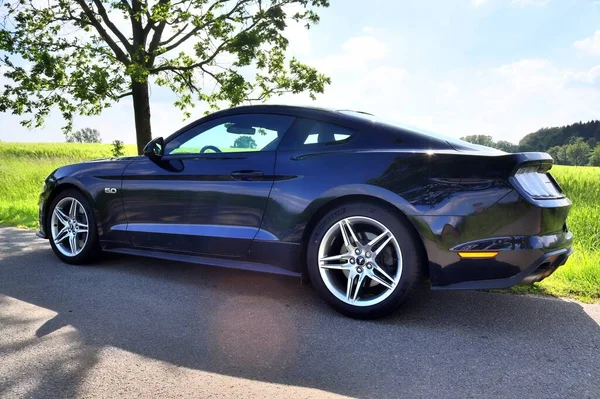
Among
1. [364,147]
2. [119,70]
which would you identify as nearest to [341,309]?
[364,147]

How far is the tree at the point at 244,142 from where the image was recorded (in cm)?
405

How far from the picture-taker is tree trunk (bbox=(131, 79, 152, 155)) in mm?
13773

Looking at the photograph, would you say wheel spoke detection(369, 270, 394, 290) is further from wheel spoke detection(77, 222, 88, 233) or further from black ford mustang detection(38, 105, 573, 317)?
wheel spoke detection(77, 222, 88, 233)

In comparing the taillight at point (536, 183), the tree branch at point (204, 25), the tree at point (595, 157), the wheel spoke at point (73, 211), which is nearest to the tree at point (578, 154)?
the tree at point (595, 157)

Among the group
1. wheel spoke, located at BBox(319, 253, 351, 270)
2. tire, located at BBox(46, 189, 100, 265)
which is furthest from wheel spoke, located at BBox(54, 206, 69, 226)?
wheel spoke, located at BBox(319, 253, 351, 270)

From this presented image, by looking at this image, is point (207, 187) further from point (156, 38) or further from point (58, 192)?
point (156, 38)

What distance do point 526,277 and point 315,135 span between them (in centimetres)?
173

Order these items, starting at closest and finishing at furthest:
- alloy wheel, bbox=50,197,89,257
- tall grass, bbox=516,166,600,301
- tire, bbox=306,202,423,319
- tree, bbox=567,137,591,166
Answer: tire, bbox=306,202,423,319
tall grass, bbox=516,166,600,301
alloy wheel, bbox=50,197,89,257
tree, bbox=567,137,591,166

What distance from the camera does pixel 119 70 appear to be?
13938 millimetres

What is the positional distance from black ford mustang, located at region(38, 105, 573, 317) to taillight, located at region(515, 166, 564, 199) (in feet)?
0.05

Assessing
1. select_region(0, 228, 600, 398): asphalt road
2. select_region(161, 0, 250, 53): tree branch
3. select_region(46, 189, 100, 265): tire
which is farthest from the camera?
select_region(161, 0, 250, 53): tree branch

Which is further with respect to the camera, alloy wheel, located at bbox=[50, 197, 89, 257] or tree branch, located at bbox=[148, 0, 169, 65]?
tree branch, located at bbox=[148, 0, 169, 65]

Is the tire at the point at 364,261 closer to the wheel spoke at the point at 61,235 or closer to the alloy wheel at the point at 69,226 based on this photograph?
the alloy wheel at the point at 69,226

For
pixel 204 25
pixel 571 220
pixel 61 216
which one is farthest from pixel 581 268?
pixel 204 25
